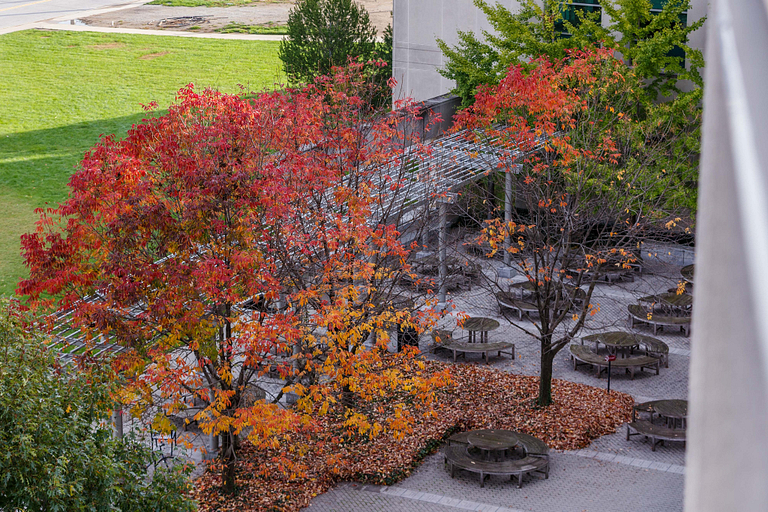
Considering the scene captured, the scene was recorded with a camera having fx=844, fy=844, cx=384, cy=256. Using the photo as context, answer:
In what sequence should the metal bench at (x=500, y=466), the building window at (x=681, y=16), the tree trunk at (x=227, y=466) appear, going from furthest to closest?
the building window at (x=681, y=16) → the metal bench at (x=500, y=466) → the tree trunk at (x=227, y=466)

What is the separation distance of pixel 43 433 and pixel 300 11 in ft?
115

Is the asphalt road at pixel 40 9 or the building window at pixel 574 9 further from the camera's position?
the asphalt road at pixel 40 9

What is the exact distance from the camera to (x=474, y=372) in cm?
1941

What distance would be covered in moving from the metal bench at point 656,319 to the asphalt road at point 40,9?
222 ft

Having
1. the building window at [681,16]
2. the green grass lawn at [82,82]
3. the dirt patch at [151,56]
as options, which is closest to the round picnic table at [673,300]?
the building window at [681,16]

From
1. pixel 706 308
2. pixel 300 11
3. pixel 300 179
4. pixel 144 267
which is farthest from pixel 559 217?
pixel 300 11

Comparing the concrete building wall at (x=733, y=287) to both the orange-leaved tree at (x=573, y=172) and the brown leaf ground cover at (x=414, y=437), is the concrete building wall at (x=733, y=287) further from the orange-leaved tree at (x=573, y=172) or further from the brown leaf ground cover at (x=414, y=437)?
the orange-leaved tree at (x=573, y=172)

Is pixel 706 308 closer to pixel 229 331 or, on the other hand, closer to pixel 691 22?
pixel 229 331

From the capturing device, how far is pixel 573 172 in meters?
18.9

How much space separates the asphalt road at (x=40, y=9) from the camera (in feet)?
247

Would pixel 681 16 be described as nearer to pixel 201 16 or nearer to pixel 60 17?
pixel 201 16

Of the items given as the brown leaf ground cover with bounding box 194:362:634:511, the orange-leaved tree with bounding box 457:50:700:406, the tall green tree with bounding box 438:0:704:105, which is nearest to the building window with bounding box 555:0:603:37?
the tall green tree with bounding box 438:0:704:105

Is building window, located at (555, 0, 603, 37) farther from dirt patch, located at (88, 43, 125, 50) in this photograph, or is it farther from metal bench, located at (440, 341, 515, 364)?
dirt patch, located at (88, 43, 125, 50)

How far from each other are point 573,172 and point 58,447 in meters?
13.6
